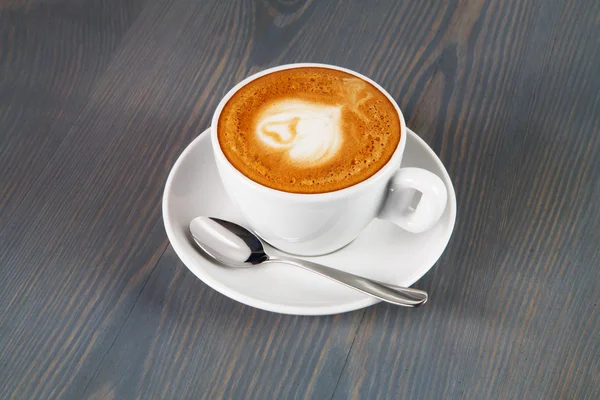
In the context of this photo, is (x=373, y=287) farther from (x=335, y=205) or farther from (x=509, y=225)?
(x=509, y=225)

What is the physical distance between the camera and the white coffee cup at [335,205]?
2.09 ft

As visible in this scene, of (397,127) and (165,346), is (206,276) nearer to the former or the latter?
(165,346)

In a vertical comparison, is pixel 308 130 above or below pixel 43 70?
above

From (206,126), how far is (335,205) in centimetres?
39

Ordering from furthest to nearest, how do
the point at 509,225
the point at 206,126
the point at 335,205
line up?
the point at 206,126 < the point at 509,225 < the point at 335,205

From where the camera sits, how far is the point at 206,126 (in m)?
0.94

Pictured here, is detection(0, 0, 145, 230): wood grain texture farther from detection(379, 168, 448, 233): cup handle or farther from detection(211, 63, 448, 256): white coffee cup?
detection(379, 168, 448, 233): cup handle

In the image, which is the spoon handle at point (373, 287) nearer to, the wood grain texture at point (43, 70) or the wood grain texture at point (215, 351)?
the wood grain texture at point (215, 351)

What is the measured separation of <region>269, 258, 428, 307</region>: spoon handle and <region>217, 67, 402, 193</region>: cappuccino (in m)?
0.11

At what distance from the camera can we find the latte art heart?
0.67m

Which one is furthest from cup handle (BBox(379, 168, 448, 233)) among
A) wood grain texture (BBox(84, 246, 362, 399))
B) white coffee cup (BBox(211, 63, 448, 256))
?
wood grain texture (BBox(84, 246, 362, 399))

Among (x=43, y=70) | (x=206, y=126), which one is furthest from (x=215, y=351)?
(x=43, y=70)

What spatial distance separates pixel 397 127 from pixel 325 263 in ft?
0.70

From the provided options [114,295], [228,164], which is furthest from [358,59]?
[114,295]
